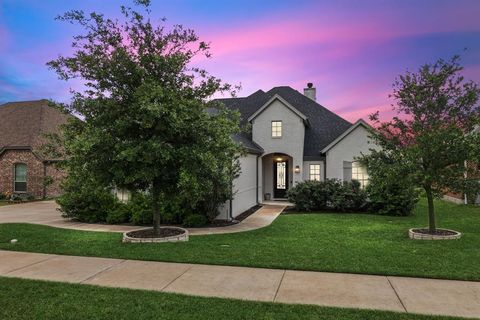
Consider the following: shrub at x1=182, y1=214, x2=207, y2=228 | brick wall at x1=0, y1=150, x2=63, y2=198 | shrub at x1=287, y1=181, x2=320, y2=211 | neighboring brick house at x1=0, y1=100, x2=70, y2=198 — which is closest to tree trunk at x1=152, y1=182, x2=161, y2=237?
shrub at x1=182, y1=214, x2=207, y2=228

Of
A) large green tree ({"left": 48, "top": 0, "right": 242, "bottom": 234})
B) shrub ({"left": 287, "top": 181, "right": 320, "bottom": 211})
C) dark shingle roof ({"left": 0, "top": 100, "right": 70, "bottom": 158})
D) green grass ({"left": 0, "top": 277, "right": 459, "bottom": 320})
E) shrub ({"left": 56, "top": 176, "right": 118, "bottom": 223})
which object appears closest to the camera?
green grass ({"left": 0, "top": 277, "right": 459, "bottom": 320})

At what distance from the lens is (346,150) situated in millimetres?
18812

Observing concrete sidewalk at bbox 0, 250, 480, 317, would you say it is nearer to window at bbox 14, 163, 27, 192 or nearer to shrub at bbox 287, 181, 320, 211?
shrub at bbox 287, 181, 320, 211

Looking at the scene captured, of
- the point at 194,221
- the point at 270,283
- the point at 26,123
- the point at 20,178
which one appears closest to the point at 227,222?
the point at 194,221

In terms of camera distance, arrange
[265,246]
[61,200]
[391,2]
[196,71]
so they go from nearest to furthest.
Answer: [265,246]
[196,71]
[391,2]
[61,200]

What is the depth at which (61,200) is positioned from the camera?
14.2 metres

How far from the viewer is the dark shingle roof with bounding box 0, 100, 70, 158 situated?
81.5ft

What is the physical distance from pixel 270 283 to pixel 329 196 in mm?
11095

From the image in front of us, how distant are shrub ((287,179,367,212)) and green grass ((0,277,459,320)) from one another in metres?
11.9

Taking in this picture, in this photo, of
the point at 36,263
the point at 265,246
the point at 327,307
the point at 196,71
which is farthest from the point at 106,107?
the point at 327,307

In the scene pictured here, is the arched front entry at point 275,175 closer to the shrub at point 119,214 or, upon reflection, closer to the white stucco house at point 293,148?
the white stucco house at point 293,148

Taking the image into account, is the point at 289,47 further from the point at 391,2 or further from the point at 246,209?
the point at 246,209

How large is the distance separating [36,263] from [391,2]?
12.6 meters

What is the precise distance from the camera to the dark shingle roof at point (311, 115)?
20.8 meters
